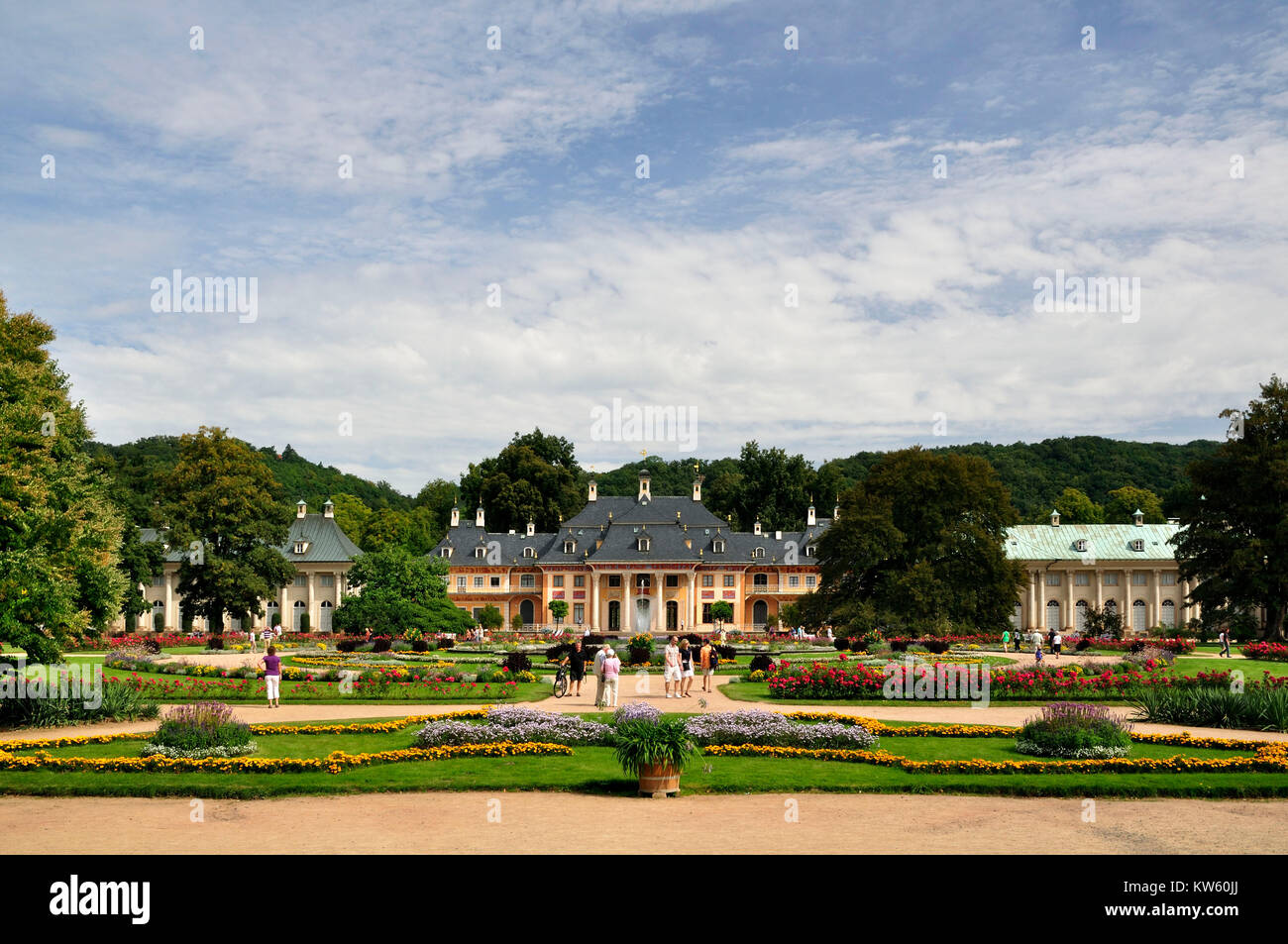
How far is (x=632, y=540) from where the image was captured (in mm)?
84625

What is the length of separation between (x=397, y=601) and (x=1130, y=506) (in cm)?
7419

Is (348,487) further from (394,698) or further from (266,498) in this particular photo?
(394,698)

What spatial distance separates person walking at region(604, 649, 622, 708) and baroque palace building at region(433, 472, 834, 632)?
57.2 metres

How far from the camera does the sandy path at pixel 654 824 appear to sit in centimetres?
1168

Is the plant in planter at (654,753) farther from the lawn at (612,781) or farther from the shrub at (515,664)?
the shrub at (515,664)

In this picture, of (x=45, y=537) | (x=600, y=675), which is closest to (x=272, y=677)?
(x=45, y=537)

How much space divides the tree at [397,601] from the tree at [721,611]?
31.2m

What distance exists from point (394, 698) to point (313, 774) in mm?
12160

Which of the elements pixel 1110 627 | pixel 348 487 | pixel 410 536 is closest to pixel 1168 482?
pixel 1110 627

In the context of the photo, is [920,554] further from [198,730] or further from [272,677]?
[198,730]

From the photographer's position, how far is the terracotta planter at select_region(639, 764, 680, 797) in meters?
14.4

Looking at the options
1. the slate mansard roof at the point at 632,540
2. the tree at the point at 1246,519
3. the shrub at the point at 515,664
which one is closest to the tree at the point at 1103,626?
the tree at the point at 1246,519
